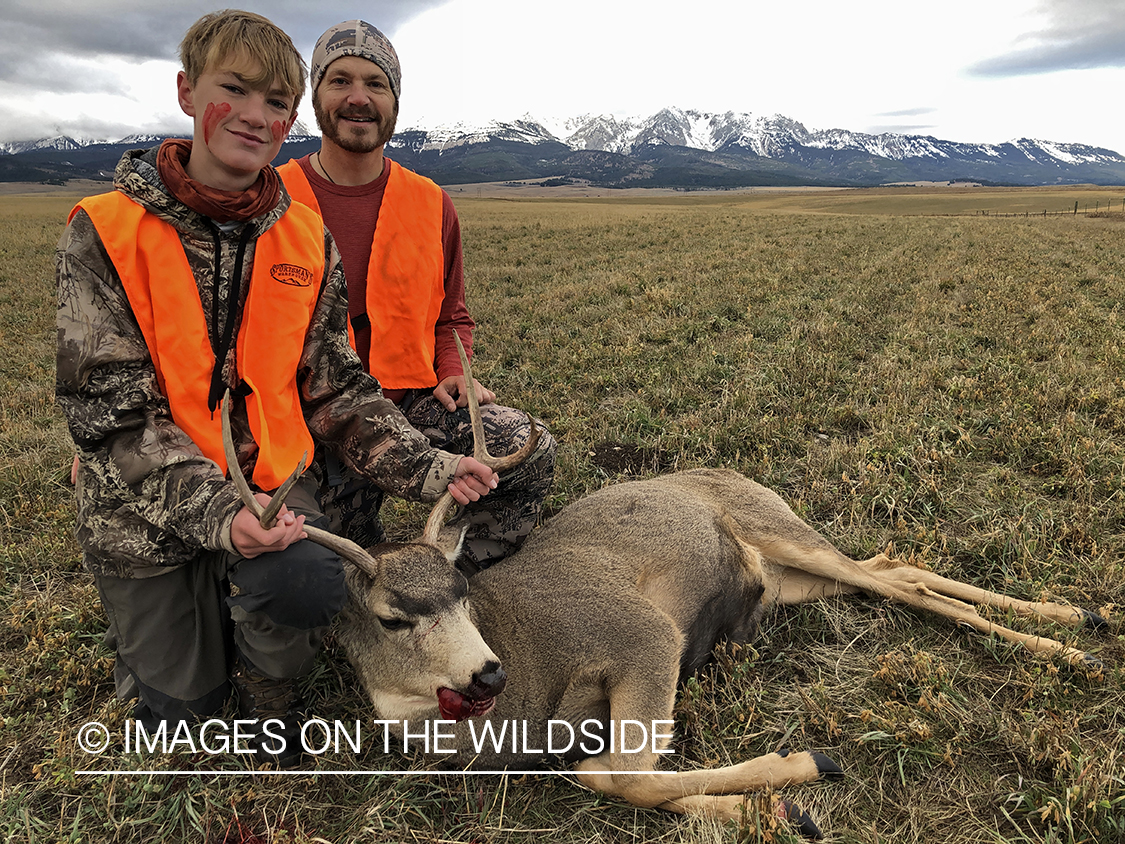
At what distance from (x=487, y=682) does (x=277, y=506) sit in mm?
1178

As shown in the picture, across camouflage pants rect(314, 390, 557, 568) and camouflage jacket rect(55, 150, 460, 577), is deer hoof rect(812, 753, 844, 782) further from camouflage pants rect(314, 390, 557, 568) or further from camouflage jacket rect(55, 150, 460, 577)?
camouflage jacket rect(55, 150, 460, 577)

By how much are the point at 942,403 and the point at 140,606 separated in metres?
6.80

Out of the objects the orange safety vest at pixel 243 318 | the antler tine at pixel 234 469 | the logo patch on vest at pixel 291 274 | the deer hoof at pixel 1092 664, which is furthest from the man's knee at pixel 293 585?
the deer hoof at pixel 1092 664

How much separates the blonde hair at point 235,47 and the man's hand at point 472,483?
2.04m

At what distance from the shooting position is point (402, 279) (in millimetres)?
4727

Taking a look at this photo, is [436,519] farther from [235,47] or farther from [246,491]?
[235,47]

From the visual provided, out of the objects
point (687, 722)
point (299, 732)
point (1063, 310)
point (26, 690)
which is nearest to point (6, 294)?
point (26, 690)

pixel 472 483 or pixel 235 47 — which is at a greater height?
pixel 235 47

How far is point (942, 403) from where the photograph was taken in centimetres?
676

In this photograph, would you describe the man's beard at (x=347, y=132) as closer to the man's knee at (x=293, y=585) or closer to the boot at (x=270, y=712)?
the man's knee at (x=293, y=585)

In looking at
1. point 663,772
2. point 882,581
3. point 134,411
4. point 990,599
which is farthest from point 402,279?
point 990,599

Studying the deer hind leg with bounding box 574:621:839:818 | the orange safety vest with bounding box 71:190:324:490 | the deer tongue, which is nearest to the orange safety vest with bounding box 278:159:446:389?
the orange safety vest with bounding box 71:190:324:490

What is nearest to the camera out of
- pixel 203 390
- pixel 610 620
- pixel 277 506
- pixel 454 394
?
pixel 277 506

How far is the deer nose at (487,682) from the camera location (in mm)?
3000
